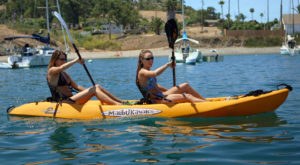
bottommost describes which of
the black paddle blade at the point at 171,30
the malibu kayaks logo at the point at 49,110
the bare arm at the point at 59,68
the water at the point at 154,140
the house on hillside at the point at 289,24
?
the water at the point at 154,140

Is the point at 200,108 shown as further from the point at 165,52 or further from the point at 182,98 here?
the point at 165,52

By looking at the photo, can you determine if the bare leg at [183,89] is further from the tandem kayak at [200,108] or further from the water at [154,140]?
the water at [154,140]

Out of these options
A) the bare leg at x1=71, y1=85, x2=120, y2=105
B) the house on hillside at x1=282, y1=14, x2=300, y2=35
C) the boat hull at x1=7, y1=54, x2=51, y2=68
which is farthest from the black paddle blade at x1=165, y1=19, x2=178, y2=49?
the house on hillside at x1=282, y1=14, x2=300, y2=35

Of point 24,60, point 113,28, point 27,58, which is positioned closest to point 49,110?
point 27,58

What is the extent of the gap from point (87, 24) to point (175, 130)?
71514 millimetres

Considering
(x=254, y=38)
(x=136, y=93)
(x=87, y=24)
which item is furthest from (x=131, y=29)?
(x=136, y=93)

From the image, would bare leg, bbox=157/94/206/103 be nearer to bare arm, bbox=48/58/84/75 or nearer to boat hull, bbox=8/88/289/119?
boat hull, bbox=8/88/289/119

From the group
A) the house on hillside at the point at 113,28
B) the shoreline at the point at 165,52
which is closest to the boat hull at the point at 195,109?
the shoreline at the point at 165,52

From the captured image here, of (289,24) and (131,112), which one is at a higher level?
(289,24)

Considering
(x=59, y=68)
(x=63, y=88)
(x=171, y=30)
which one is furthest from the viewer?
(x=171, y=30)

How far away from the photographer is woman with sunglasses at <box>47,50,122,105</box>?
7113mm

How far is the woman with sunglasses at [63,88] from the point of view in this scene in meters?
7.11

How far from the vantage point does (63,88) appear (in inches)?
299

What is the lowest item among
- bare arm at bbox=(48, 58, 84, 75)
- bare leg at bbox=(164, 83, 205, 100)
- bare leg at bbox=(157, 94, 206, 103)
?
bare leg at bbox=(157, 94, 206, 103)
